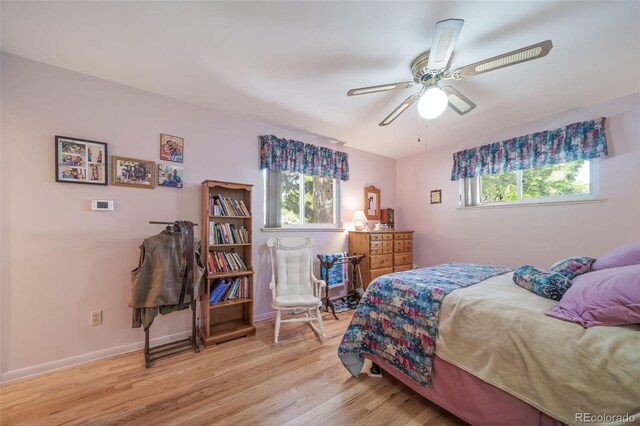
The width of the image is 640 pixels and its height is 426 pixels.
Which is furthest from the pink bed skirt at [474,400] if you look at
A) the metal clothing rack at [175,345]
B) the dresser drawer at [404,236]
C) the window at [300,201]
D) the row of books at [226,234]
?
the dresser drawer at [404,236]

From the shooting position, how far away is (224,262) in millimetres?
2566

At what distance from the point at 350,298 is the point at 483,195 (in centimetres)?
255

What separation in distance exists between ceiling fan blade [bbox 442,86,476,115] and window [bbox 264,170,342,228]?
6.66ft

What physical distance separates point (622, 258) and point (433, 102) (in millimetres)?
1576

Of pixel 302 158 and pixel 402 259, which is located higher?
pixel 302 158

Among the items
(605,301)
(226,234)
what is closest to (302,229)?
(226,234)

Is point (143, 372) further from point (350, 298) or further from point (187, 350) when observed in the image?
point (350, 298)

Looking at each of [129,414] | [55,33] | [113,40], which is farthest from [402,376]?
[55,33]

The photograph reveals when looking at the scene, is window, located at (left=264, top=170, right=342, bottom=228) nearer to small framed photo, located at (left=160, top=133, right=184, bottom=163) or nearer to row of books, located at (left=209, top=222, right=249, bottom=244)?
row of books, located at (left=209, top=222, right=249, bottom=244)

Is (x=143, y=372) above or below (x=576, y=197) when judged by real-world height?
below

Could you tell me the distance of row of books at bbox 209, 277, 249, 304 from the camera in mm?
2479

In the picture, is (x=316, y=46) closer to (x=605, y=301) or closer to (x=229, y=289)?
(x=605, y=301)

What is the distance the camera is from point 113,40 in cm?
175

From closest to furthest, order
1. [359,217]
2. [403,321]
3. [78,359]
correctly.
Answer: [403,321] → [78,359] → [359,217]
